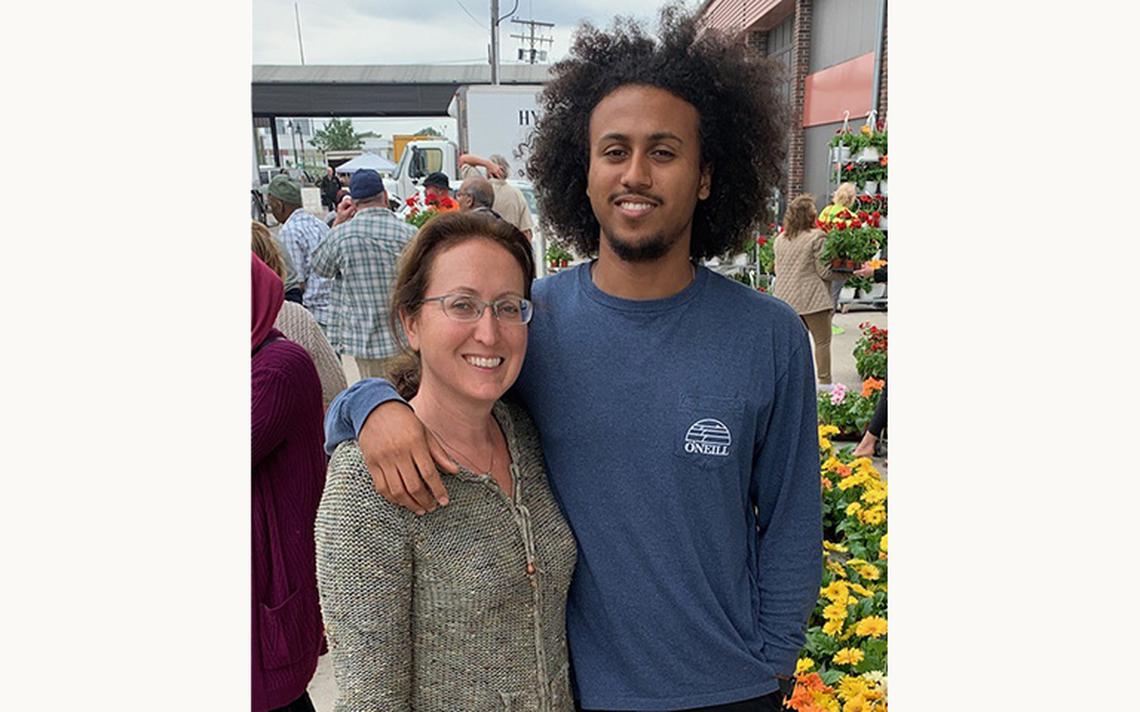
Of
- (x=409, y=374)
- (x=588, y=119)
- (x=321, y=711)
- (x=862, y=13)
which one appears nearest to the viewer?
(x=409, y=374)

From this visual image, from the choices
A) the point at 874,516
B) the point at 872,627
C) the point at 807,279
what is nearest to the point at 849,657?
the point at 872,627

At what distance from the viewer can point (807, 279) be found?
7098 millimetres

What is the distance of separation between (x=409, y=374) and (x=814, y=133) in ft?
55.0

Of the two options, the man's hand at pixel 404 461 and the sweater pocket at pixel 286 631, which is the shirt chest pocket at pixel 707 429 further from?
the sweater pocket at pixel 286 631

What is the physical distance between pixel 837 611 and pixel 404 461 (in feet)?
6.80

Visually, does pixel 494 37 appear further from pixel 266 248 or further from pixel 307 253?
pixel 266 248

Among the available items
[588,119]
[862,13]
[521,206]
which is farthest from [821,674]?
[862,13]

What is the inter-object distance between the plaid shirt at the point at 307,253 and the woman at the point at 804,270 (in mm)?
3758

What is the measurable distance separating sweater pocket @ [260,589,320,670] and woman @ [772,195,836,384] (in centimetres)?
554

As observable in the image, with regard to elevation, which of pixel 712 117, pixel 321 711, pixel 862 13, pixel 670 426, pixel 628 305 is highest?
pixel 862 13

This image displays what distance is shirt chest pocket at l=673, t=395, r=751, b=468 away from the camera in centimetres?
149

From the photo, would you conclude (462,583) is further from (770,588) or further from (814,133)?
(814,133)

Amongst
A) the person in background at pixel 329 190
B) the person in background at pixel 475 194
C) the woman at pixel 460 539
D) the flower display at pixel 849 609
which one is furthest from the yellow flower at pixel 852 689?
the person in background at pixel 329 190

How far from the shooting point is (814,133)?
16.9 m
